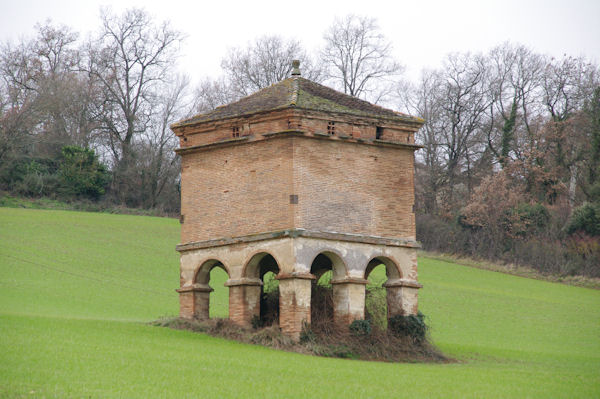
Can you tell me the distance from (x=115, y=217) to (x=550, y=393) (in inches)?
1487

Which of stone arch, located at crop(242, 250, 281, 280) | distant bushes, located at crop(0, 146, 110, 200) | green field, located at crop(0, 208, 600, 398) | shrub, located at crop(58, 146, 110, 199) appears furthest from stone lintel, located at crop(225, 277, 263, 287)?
shrub, located at crop(58, 146, 110, 199)

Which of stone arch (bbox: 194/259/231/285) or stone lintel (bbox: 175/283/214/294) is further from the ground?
stone arch (bbox: 194/259/231/285)

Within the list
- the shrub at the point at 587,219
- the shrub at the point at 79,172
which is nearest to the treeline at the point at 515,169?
the shrub at the point at 587,219

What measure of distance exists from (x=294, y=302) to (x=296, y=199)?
2597 mm

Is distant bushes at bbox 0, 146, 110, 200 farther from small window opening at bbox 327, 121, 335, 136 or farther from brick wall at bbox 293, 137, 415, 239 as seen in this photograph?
brick wall at bbox 293, 137, 415, 239

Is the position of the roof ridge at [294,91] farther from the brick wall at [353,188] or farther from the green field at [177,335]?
the green field at [177,335]

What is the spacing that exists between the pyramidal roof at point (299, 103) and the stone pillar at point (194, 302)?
4.54 m

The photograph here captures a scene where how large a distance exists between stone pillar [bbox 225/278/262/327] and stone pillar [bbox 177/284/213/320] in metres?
1.16

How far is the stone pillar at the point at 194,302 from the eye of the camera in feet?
77.1

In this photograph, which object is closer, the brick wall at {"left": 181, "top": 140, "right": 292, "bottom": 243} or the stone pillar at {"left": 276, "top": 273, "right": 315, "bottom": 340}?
the stone pillar at {"left": 276, "top": 273, "right": 315, "bottom": 340}

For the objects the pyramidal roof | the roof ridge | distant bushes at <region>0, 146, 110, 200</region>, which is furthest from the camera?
distant bushes at <region>0, 146, 110, 200</region>

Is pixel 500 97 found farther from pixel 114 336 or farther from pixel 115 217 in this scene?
pixel 114 336

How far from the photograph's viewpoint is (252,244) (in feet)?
73.8

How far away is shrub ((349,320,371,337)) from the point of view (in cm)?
2211
